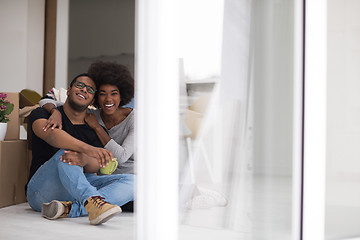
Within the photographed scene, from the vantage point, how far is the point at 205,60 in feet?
4.31

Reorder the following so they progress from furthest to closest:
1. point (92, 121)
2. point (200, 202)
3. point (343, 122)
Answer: point (92, 121), point (343, 122), point (200, 202)

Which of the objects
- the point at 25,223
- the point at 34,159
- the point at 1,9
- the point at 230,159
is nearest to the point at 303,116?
the point at 230,159

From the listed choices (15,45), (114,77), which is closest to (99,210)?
(114,77)

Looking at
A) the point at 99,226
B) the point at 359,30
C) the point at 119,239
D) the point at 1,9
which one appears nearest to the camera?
the point at 359,30

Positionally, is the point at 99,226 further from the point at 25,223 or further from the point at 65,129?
the point at 65,129

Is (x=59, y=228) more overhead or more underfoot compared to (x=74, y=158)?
more underfoot

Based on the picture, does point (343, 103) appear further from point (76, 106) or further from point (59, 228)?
point (76, 106)

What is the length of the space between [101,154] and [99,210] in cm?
42

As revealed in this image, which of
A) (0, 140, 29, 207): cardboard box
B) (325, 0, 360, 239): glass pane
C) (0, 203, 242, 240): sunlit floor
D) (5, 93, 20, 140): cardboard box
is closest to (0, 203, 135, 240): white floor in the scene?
(0, 203, 242, 240): sunlit floor

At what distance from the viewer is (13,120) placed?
2912 mm

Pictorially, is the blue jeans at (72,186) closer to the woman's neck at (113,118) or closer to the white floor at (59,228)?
the white floor at (59,228)

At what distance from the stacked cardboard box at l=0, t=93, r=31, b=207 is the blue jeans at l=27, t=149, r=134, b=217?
273 millimetres

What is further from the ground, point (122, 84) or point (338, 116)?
point (122, 84)

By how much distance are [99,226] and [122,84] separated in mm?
1016
